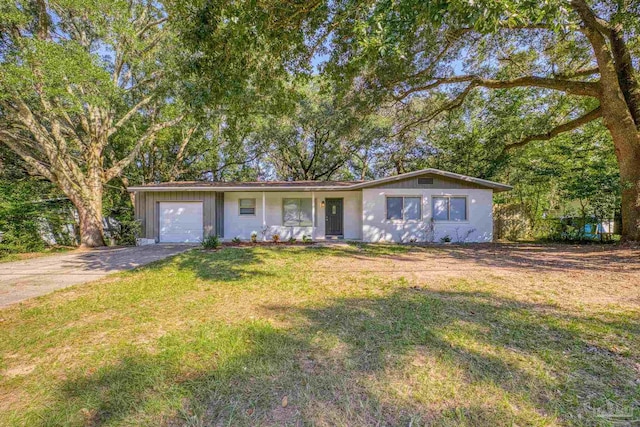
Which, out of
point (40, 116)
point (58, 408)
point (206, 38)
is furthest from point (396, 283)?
point (40, 116)

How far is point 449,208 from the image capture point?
39.0 ft

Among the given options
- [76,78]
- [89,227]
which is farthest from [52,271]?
[76,78]

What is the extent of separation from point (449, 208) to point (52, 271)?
12653 mm

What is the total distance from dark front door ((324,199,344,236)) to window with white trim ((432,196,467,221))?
400 cm

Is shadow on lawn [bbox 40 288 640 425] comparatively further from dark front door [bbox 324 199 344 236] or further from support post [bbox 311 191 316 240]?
dark front door [bbox 324 199 344 236]

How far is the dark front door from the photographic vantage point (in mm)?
13031

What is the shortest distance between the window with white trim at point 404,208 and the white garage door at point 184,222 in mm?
7950

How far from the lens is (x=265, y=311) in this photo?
12.3ft

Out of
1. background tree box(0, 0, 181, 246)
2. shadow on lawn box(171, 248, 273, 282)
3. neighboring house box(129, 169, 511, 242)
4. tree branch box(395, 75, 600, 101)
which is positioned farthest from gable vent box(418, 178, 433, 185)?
background tree box(0, 0, 181, 246)

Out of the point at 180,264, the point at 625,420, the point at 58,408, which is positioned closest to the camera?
the point at 625,420

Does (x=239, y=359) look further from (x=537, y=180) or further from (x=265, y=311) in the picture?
(x=537, y=180)

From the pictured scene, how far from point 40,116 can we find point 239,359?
14888 mm

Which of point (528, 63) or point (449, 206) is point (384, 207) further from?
point (528, 63)

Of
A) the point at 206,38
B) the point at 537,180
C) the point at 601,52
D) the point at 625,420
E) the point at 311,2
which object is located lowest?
the point at 625,420
